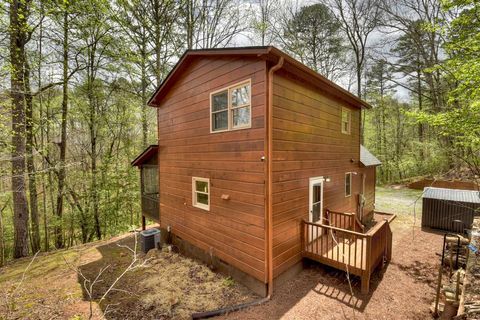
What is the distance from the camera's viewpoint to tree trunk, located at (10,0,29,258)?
761cm

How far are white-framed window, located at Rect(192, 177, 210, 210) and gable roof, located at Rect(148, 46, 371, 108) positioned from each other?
10.8ft

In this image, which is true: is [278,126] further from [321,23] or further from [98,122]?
[321,23]

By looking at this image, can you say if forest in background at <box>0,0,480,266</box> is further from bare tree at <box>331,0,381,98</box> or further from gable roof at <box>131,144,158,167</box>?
gable roof at <box>131,144,158,167</box>

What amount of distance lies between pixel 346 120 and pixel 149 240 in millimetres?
8245

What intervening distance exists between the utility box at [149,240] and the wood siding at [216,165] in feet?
2.39

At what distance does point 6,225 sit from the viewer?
39.9 ft

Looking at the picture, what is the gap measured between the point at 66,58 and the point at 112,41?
7.11ft

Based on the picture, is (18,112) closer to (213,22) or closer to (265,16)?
(213,22)

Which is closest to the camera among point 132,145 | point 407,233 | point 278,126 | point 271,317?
point 271,317

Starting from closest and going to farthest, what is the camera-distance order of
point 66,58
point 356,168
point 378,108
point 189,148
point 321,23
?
1. point 189,148
2. point 356,168
3. point 66,58
4. point 321,23
5. point 378,108

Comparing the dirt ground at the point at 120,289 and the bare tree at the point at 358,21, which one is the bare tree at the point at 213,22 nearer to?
the bare tree at the point at 358,21

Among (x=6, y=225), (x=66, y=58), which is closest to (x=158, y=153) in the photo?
(x=66, y=58)

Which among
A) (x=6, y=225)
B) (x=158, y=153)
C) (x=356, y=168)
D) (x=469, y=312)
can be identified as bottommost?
(x=6, y=225)

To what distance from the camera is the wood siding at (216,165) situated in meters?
4.79
